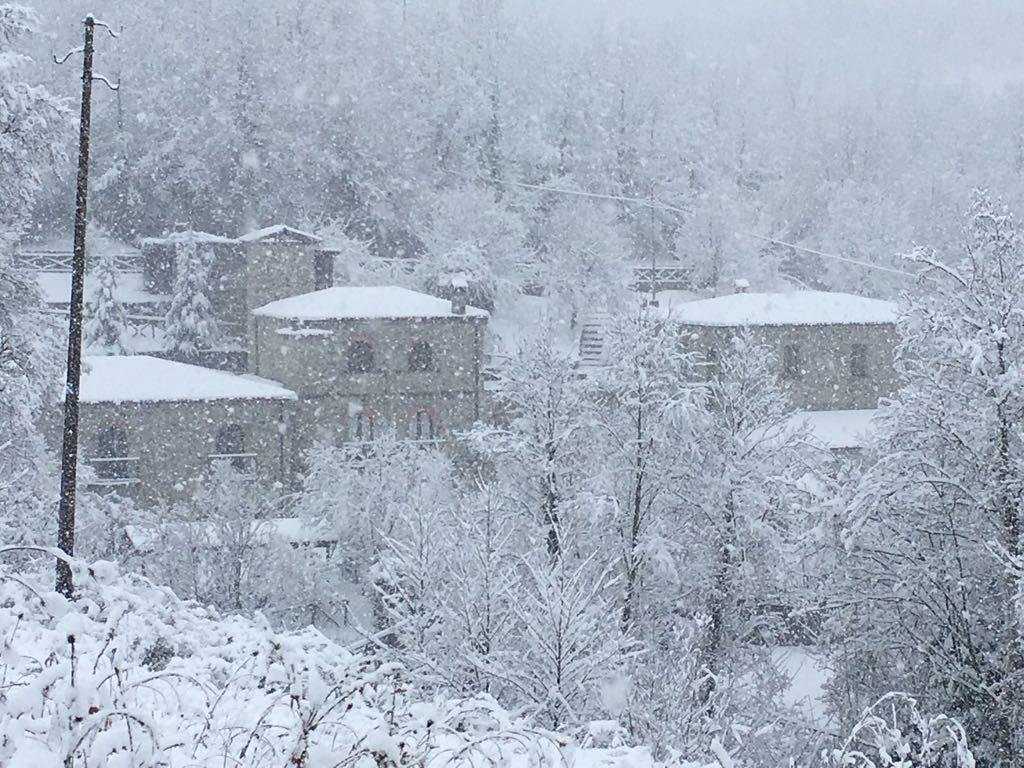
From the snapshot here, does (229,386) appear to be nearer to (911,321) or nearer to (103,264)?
(103,264)

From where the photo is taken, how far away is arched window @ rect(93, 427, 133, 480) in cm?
3328

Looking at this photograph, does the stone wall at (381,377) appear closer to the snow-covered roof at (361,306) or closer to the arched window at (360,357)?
the arched window at (360,357)

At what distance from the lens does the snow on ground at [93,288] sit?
46438mm

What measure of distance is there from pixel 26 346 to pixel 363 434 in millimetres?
21199

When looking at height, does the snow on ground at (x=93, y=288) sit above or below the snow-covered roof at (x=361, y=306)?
above

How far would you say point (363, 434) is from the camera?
36.8 meters

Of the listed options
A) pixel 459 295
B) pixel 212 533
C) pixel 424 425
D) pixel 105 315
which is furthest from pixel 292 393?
pixel 105 315

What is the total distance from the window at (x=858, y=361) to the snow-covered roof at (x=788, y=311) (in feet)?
2.99

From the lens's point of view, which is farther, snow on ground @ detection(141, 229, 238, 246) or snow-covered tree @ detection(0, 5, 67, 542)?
snow on ground @ detection(141, 229, 238, 246)

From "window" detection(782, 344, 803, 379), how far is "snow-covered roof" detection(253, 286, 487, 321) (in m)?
10.3

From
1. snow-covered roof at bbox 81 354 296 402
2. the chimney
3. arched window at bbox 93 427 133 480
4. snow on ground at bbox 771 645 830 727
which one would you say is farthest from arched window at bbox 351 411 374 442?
snow on ground at bbox 771 645 830 727

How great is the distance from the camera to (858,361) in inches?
1500

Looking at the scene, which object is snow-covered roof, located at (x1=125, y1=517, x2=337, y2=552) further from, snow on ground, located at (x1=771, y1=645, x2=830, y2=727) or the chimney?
snow on ground, located at (x1=771, y1=645, x2=830, y2=727)

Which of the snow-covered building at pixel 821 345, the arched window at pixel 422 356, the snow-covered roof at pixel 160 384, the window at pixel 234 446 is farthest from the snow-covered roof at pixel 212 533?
the snow-covered building at pixel 821 345
